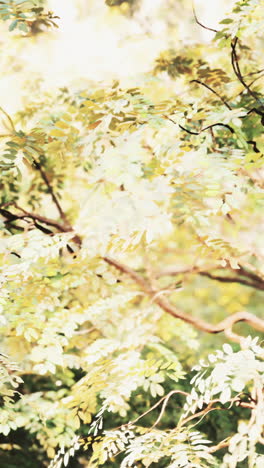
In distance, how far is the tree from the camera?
1.63 meters

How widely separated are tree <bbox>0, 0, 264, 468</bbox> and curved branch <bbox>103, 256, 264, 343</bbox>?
0.01m

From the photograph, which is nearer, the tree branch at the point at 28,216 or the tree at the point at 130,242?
the tree at the point at 130,242

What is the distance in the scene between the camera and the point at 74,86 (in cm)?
276

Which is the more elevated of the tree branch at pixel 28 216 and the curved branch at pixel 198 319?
the tree branch at pixel 28 216

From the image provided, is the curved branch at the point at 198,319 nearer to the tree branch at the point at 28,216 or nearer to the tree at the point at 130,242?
the tree at the point at 130,242

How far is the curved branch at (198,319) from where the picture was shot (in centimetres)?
256

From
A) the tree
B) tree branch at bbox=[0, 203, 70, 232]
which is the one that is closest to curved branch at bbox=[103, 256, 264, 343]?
the tree

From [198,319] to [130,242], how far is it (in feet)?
4.81

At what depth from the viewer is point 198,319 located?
9.72ft

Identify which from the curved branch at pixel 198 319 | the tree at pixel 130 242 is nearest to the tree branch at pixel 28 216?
the tree at pixel 130 242

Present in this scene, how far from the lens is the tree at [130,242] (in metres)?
1.63

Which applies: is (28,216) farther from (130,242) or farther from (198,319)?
(198,319)

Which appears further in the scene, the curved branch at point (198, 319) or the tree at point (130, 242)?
the curved branch at point (198, 319)

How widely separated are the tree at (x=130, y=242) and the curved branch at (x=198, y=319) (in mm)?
13
